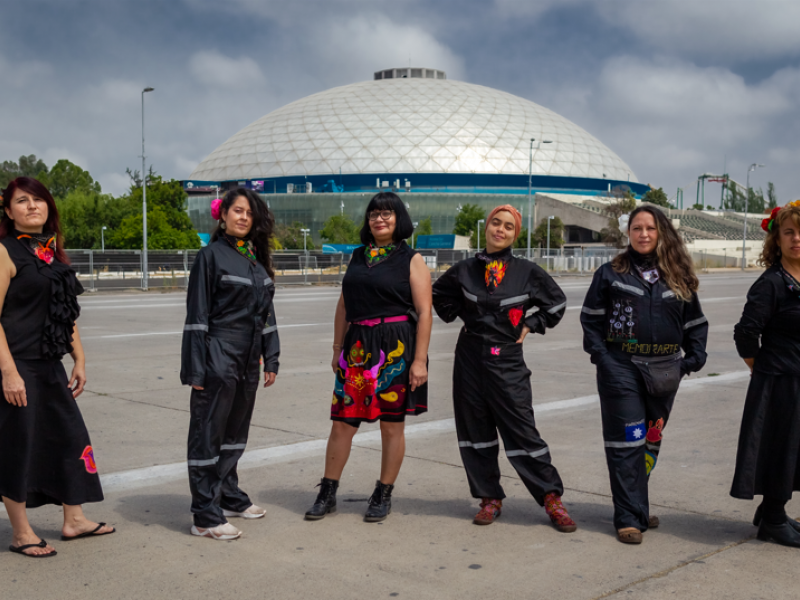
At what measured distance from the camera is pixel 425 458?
5961 millimetres

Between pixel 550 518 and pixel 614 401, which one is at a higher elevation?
pixel 614 401

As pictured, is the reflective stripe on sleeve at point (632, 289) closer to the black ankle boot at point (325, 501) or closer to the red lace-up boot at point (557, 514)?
the red lace-up boot at point (557, 514)

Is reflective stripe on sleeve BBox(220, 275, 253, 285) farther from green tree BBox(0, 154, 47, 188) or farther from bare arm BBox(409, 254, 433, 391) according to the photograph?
green tree BBox(0, 154, 47, 188)

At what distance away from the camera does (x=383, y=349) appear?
4562mm

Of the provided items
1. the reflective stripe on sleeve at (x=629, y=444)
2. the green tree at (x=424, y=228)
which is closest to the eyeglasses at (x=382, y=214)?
the reflective stripe on sleeve at (x=629, y=444)

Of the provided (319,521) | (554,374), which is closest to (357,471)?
(319,521)

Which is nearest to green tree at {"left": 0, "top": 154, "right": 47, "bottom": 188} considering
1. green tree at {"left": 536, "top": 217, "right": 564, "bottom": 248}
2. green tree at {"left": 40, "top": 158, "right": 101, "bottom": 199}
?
green tree at {"left": 40, "top": 158, "right": 101, "bottom": 199}

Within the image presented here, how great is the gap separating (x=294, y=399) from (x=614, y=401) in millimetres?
4467

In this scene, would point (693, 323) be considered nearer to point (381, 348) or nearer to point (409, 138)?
point (381, 348)

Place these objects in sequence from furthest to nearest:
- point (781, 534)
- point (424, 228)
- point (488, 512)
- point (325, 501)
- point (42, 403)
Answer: point (424, 228), point (325, 501), point (488, 512), point (781, 534), point (42, 403)

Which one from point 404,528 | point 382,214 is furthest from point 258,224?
point 404,528

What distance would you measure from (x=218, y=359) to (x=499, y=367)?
1488 millimetres

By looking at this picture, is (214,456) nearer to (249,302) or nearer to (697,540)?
(249,302)

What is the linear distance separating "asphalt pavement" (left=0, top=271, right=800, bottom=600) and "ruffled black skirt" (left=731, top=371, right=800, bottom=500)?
0.99 ft
